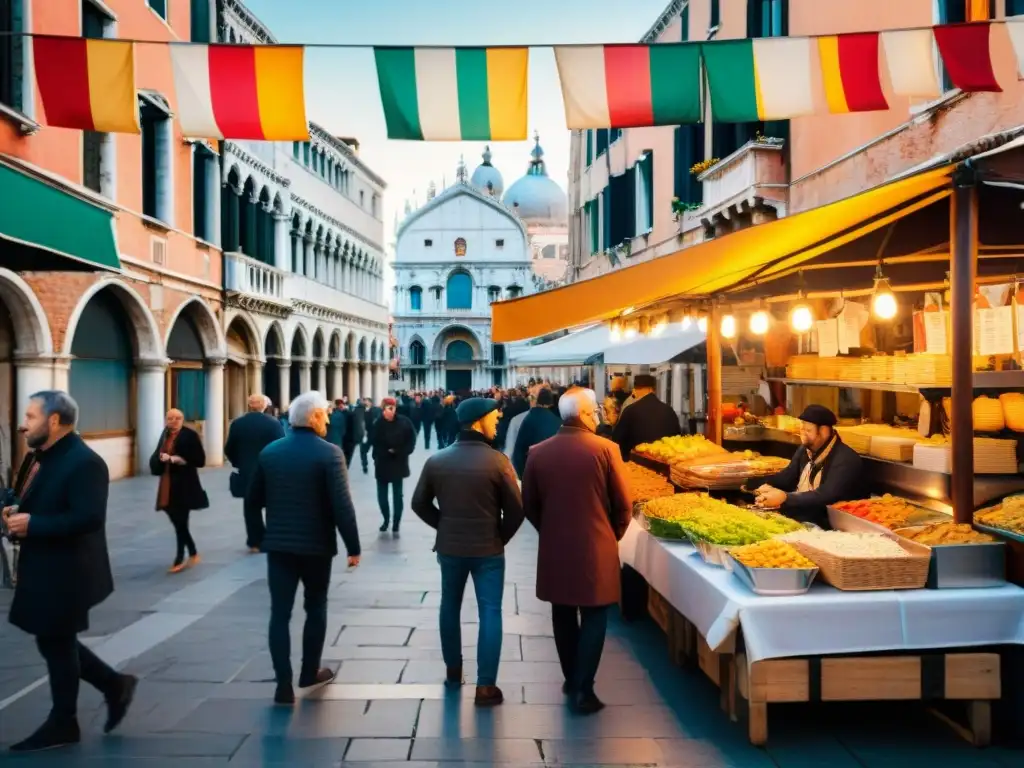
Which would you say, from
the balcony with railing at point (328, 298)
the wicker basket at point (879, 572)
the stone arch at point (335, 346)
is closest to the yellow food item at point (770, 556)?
the wicker basket at point (879, 572)

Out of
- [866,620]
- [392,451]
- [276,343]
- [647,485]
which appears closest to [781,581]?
[866,620]

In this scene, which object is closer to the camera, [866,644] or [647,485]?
[866,644]

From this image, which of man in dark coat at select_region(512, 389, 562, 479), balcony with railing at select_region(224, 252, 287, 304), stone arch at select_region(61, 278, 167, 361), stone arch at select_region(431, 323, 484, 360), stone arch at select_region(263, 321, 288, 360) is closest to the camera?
man in dark coat at select_region(512, 389, 562, 479)

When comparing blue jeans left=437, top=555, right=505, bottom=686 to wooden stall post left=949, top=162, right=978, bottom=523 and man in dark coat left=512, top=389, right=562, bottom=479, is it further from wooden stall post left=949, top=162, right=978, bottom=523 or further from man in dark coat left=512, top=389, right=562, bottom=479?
man in dark coat left=512, top=389, right=562, bottom=479

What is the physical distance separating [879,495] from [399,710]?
3.62 m

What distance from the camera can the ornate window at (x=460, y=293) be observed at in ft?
200

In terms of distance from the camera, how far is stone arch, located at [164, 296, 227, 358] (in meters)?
18.7

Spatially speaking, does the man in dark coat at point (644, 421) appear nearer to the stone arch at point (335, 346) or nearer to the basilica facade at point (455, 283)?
the stone arch at point (335, 346)

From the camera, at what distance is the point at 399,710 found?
453cm

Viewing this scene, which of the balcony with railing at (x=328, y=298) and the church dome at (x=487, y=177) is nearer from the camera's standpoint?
the balcony with railing at (x=328, y=298)

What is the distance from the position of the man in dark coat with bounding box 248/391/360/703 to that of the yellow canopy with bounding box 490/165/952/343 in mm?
2221

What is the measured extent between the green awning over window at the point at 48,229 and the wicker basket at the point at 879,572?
5.34 metres

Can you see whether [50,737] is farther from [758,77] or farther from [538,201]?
[538,201]

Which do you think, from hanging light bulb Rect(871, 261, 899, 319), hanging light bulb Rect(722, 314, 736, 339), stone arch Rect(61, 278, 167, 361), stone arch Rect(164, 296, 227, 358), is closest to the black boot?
hanging light bulb Rect(871, 261, 899, 319)
